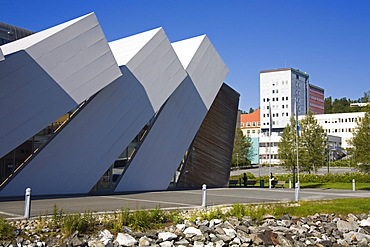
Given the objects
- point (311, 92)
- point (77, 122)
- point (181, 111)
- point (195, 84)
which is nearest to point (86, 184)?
point (77, 122)

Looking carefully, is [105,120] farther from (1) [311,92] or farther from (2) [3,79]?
(1) [311,92]

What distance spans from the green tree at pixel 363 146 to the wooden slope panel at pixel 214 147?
10.1 metres

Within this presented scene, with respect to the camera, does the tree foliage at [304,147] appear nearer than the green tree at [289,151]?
No

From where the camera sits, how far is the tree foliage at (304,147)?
37406mm

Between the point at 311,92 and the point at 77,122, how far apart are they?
123 meters

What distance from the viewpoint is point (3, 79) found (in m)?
14.4

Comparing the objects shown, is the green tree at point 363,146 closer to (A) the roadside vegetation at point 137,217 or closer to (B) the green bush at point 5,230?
(A) the roadside vegetation at point 137,217

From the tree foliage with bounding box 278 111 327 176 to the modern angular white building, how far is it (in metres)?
12.9

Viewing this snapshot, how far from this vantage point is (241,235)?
10.6 metres

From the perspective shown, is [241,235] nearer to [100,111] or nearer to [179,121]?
[100,111]

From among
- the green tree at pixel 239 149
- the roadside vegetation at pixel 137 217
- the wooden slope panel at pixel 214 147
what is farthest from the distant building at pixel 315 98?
the roadside vegetation at pixel 137 217

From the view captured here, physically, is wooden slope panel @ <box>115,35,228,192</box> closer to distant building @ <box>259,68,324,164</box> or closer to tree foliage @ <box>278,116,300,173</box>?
tree foliage @ <box>278,116,300,173</box>

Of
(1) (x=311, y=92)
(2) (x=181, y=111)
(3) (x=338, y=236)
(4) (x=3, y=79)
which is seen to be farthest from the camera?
(1) (x=311, y=92)

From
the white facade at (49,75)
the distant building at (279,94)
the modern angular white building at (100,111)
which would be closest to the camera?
the white facade at (49,75)
